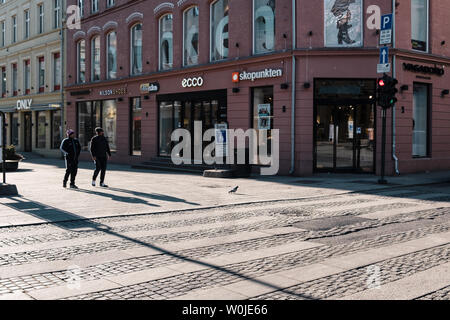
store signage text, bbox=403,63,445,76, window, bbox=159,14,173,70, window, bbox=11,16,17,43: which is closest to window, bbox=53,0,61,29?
window, bbox=11,16,17,43

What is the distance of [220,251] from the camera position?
6750 millimetres

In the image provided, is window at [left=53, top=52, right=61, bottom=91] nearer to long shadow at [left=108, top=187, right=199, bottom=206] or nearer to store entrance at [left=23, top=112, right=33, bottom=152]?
store entrance at [left=23, top=112, right=33, bottom=152]

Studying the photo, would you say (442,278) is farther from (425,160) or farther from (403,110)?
(425,160)

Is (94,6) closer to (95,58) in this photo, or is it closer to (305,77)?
(95,58)

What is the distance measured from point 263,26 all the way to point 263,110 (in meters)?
3.39

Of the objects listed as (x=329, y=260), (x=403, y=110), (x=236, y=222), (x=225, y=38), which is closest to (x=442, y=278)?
(x=329, y=260)

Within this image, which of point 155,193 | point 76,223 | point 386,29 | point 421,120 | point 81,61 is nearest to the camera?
point 76,223

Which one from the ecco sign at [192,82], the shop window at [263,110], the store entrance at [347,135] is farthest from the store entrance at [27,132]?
the store entrance at [347,135]

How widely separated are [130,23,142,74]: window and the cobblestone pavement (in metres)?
17.6

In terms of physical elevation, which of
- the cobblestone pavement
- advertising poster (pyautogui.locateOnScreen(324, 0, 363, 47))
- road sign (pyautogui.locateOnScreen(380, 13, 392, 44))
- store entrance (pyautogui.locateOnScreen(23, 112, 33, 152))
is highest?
advertising poster (pyautogui.locateOnScreen(324, 0, 363, 47))

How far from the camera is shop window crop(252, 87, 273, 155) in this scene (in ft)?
64.7

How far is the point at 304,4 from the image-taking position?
61.0ft

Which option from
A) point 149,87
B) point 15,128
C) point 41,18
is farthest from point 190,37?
point 15,128

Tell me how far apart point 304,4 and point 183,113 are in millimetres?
7987
